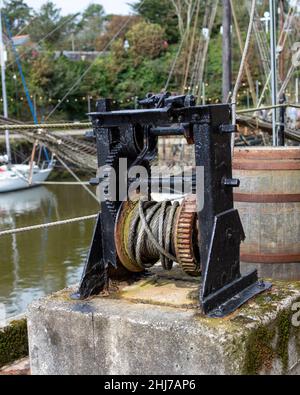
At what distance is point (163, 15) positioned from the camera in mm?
43719

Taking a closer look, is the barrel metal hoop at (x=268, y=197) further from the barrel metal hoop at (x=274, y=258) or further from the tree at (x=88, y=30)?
the tree at (x=88, y=30)

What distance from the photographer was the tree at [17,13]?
4962 centimetres

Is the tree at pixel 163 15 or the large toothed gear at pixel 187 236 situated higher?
the tree at pixel 163 15

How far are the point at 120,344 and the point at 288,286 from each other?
0.89 m

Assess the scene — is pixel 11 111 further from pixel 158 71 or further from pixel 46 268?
pixel 46 268

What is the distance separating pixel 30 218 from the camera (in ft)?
61.0

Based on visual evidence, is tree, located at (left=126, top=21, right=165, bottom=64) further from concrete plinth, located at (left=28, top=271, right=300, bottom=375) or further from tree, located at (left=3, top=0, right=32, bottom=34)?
concrete plinth, located at (left=28, top=271, right=300, bottom=375)

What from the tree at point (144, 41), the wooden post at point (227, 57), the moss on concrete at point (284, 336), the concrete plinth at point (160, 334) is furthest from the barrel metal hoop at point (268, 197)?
the tree at point (144, 41)

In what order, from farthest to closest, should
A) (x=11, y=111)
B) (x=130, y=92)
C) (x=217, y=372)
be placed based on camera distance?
(x=130, y=92) → (x=11, y=111) → (x=217, y=372)

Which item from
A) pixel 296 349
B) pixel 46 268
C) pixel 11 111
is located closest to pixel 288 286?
pixel 296 349

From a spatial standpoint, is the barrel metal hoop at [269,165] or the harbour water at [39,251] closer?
the barrel metal hoop at [269,165]

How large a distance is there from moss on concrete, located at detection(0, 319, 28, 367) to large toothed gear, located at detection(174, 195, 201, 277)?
1301 millimetres

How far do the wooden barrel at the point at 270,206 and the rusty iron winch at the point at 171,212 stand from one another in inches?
56.4
